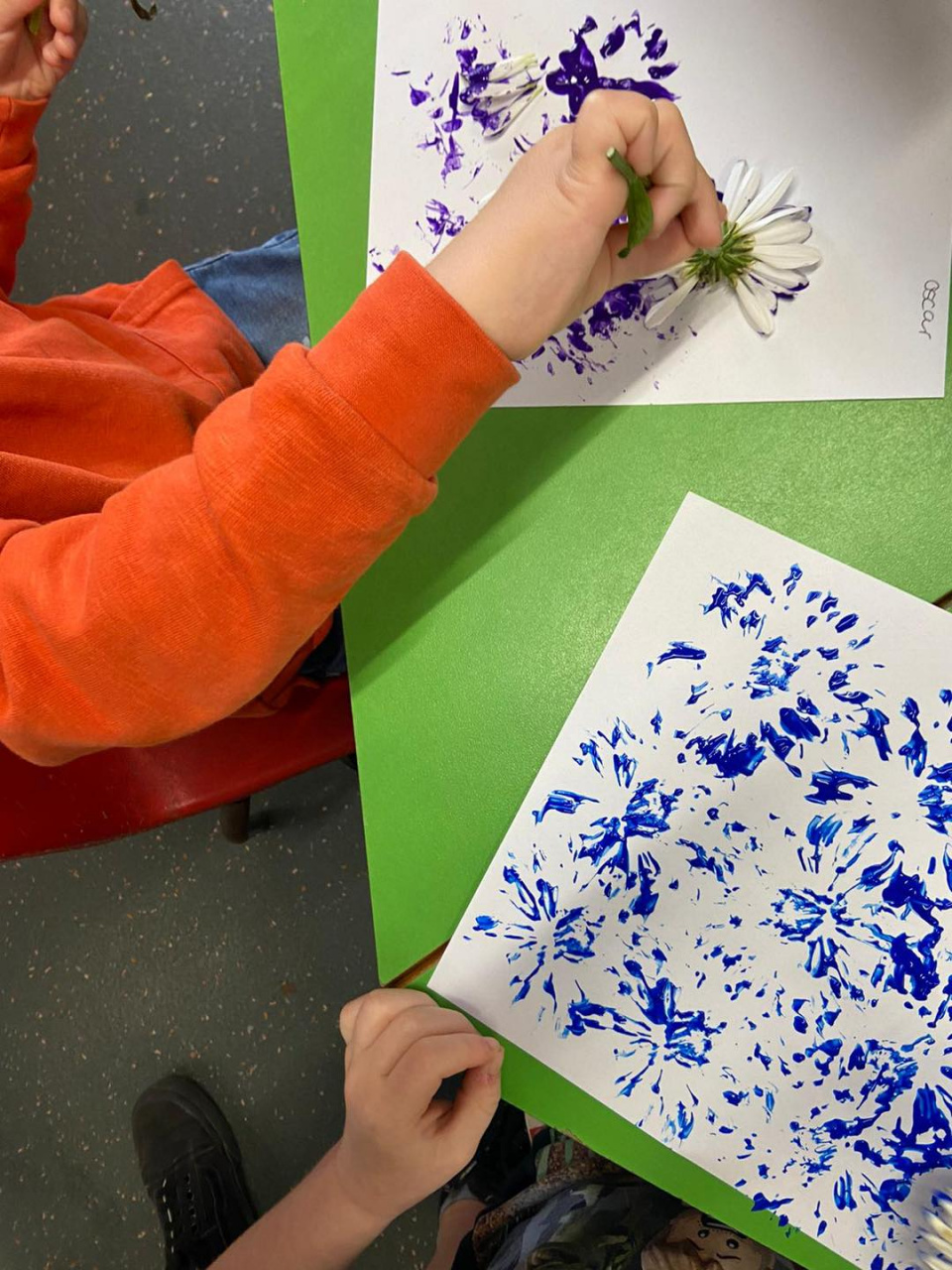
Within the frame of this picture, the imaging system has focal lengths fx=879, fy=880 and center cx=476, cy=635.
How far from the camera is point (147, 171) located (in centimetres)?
104

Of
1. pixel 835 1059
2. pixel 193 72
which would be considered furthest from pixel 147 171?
pixel 835 1059

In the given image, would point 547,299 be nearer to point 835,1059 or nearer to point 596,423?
point 596,423

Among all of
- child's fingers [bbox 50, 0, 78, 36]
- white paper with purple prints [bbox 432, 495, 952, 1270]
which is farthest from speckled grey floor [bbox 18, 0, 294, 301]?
white paper with purple prints [bbox 432, 495, 952, 1270]

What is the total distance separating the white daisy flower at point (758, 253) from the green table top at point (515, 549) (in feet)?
0.19

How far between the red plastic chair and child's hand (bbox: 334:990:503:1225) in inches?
7.2

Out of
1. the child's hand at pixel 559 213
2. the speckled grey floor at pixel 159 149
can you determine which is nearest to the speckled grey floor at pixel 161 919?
the speckled grey floor at pixel 159 149

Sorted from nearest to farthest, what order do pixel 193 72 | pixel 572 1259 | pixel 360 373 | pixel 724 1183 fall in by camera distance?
pixel 360 373 → pixel 724 1183 → pixel 572 1259 → pixel 193 72

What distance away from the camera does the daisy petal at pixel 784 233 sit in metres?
0.45

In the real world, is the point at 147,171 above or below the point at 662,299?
below

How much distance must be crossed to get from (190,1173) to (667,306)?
97 centimetres

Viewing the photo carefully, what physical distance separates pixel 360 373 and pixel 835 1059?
1.42 feet

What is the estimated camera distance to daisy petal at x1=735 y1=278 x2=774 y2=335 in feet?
1.51

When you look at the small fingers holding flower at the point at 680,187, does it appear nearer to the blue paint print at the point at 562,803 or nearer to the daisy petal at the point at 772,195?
the daisy petal at the point at 772,195

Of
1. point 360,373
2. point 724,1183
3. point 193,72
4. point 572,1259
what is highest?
point 193,72
